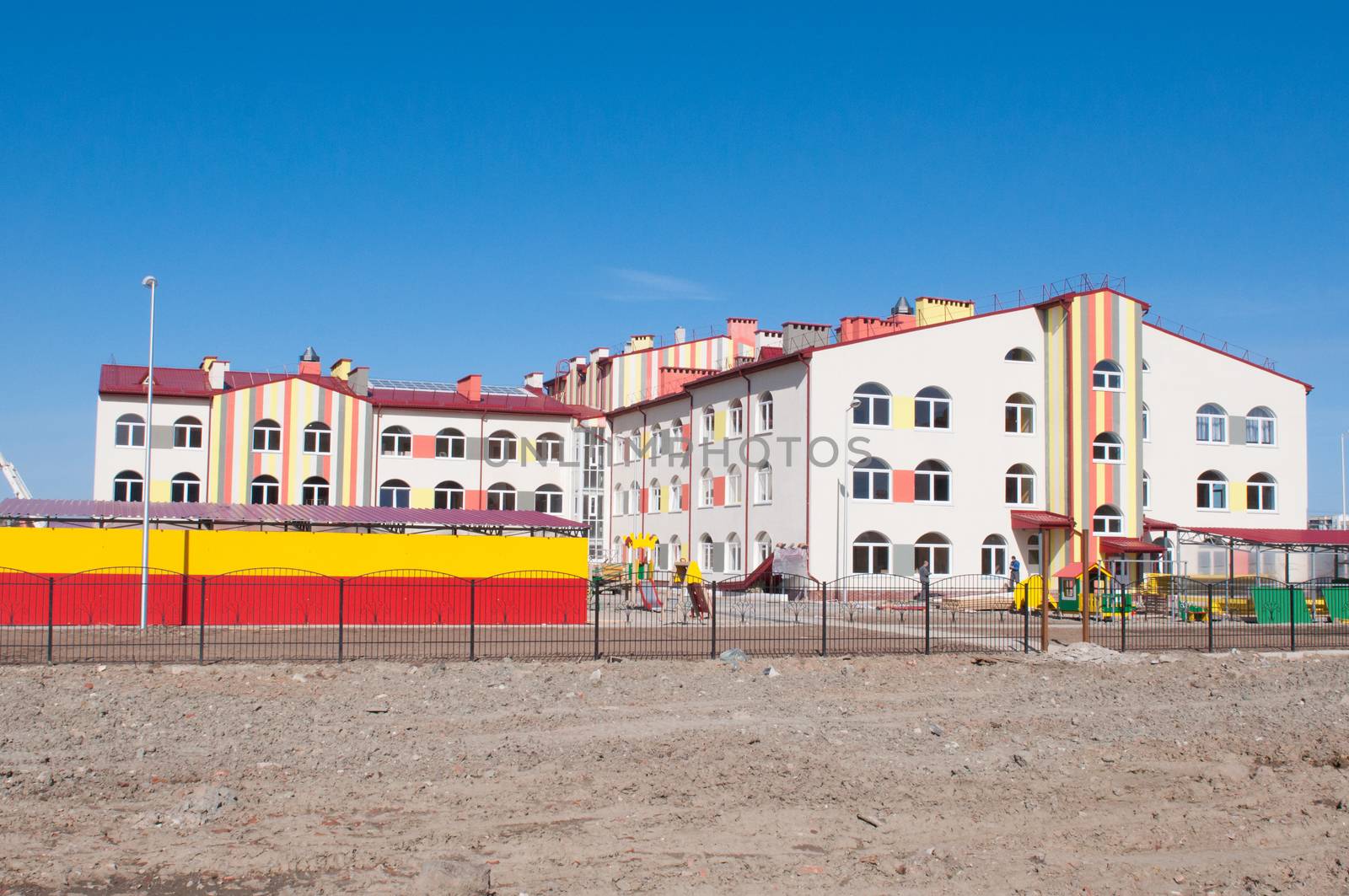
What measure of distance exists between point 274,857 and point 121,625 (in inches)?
753

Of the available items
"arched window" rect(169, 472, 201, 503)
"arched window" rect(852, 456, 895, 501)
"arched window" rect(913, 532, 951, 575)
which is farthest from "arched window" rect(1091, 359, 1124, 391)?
"arched window" rect(169, 472, 201, 503)

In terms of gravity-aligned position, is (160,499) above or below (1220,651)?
above

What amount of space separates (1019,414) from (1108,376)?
3.56m

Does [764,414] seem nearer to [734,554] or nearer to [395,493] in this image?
[734,554]

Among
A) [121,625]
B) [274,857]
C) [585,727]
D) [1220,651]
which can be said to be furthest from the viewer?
[121,625]

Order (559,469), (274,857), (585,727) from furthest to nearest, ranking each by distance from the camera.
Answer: (559,469)
(585,727)
(274,857)

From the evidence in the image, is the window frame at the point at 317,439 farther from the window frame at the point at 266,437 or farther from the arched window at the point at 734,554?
the arched window at the point at 734,554

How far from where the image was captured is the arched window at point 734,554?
4838 centimetres

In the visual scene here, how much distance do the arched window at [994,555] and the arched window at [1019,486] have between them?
149cm

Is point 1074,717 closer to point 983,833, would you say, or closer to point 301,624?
point 983,833

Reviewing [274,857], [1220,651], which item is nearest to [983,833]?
[274,857]

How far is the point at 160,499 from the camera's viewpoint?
5191 centimetres

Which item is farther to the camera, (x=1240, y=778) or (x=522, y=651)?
(x=522, y=651)

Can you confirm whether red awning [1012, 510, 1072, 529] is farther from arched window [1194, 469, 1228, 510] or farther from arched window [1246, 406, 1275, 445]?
arched window [1246, 406, 1275, 445]
